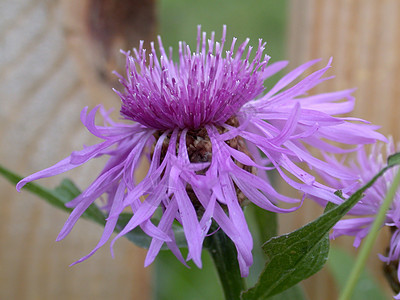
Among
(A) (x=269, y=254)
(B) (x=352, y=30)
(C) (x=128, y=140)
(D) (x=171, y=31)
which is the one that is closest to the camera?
(A) (x=269, y=254)

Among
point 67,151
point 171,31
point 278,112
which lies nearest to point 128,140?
point 278,112

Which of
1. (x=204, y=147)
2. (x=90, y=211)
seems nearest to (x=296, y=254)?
(x=204, y=147)

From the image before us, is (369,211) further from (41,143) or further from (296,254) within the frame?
(41,143)

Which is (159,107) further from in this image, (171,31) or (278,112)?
(171,31)

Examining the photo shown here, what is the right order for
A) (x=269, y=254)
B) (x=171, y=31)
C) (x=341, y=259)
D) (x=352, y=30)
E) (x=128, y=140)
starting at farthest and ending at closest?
1. (x=171, y=31)
2. (x=352, y=30)
3. (x=341, y=259)
4. (x=128, y=140)
5. (x=269, y=254)

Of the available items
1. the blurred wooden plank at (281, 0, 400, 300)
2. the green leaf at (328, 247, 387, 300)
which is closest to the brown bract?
the green leaf at (328, 247, 387, 300)

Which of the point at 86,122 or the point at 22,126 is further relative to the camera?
the point at 22,126
